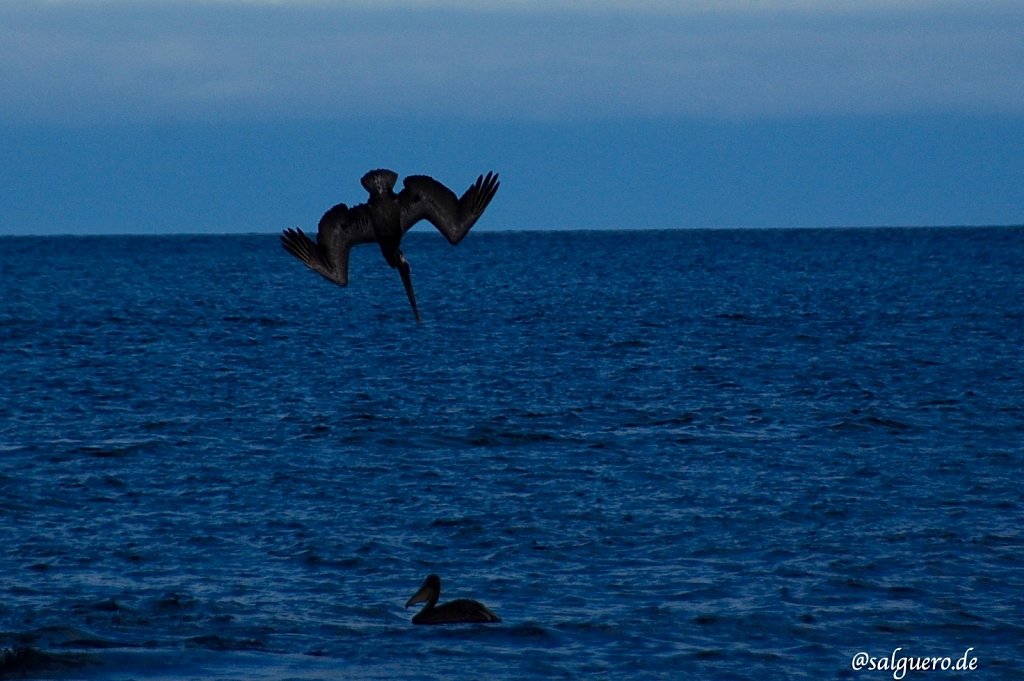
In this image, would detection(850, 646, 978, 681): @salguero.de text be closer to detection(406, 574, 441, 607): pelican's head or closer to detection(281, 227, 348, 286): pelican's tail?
detection(406, 574, 441, 607): pelican's head

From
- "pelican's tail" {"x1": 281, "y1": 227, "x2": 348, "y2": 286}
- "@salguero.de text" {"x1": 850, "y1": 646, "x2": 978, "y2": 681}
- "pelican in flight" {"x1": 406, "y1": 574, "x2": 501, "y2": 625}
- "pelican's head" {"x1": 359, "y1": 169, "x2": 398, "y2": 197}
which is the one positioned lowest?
"@salguero.de text" {"x1": 850, "y1": 646, "x2": 978, "y2": 681}

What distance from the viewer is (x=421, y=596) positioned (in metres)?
18.3

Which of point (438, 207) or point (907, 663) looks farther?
point (907, 663)

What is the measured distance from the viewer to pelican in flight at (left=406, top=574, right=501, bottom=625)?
58.0 ft

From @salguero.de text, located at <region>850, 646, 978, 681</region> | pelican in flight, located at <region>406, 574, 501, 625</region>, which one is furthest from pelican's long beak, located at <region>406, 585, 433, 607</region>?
@salguero.de text, located at <region>850, 646, 978, 681</region>

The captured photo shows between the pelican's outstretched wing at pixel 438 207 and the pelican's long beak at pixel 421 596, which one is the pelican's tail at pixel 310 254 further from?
the pelican's long beak at pixel 421 596

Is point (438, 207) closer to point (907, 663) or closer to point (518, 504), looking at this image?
point (907, 663)

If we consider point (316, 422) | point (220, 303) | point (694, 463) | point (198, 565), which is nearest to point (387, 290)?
point (220, 303)

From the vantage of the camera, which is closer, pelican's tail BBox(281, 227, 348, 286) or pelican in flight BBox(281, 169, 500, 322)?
pelican in flight BBox(281, 169, 500, 322)

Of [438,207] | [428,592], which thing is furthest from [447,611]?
[438,207]

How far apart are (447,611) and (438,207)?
7.96 m

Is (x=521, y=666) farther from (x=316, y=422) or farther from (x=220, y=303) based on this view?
(x=220, y=303)

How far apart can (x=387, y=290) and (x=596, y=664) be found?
295ft

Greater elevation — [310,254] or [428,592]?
[310,254]
